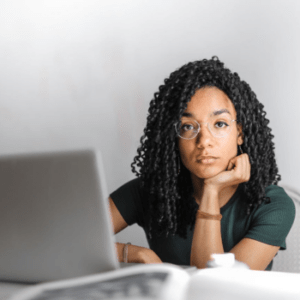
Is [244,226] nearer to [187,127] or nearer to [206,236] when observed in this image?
[206,236]

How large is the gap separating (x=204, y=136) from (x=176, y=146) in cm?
14

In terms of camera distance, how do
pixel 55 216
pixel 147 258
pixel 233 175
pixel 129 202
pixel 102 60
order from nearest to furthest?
pixel 55 216
pixel 147 258
pixel 233 175
pixel 129 202
pixel 102 60

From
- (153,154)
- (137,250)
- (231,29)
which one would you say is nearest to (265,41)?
(231,29)

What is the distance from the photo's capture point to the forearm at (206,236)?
1.14 meters

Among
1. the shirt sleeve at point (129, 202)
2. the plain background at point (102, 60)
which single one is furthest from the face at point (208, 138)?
the plain background at point (102, 60)

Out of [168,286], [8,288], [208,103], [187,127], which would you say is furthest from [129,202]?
[168,286]

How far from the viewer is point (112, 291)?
41cm

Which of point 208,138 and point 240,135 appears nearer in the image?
point 208,138

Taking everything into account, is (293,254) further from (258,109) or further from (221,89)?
(221,89)

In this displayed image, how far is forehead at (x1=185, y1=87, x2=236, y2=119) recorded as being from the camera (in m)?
1.16

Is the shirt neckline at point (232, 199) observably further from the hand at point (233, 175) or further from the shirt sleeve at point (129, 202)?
the shirt sleeve at point (129, 202)

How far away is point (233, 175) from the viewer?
1181 millimetres

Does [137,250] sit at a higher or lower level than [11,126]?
lower

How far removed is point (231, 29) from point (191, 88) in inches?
27.3
